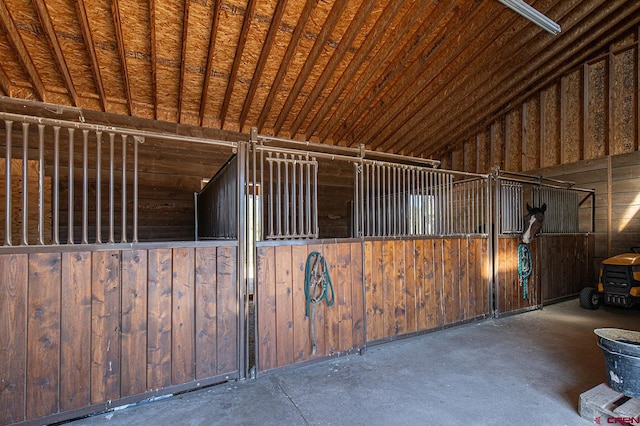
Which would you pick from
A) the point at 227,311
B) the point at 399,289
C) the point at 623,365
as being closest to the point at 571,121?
the point at 399,289

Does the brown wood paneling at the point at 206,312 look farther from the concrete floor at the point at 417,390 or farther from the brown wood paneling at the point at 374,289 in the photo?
the brown wood paneling at the point at 374,289

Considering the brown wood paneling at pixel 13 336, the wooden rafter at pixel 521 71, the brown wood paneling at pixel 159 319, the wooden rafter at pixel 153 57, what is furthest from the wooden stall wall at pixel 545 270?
the wooden rafter at pixel 153 57

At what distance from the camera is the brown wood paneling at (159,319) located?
204 cm

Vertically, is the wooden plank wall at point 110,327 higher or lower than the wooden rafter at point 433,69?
lower

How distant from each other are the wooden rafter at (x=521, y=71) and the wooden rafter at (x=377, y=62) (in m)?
1.50

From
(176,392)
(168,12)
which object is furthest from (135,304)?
(168,12)

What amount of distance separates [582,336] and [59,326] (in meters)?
4.57

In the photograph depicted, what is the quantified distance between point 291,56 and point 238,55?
0.69 meters

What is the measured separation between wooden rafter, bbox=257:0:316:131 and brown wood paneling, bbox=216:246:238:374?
9.40ft

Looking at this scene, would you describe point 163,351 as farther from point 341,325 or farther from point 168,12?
point 168,12

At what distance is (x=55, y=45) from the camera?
3416 millimetres

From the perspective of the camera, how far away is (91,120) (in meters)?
4.61

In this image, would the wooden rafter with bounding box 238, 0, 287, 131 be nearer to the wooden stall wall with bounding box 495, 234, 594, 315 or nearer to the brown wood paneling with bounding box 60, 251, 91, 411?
the brown wood paneling with bounding box 60, 251, 91, 411

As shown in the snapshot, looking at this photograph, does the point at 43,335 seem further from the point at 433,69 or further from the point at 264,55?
the point at 433,69
